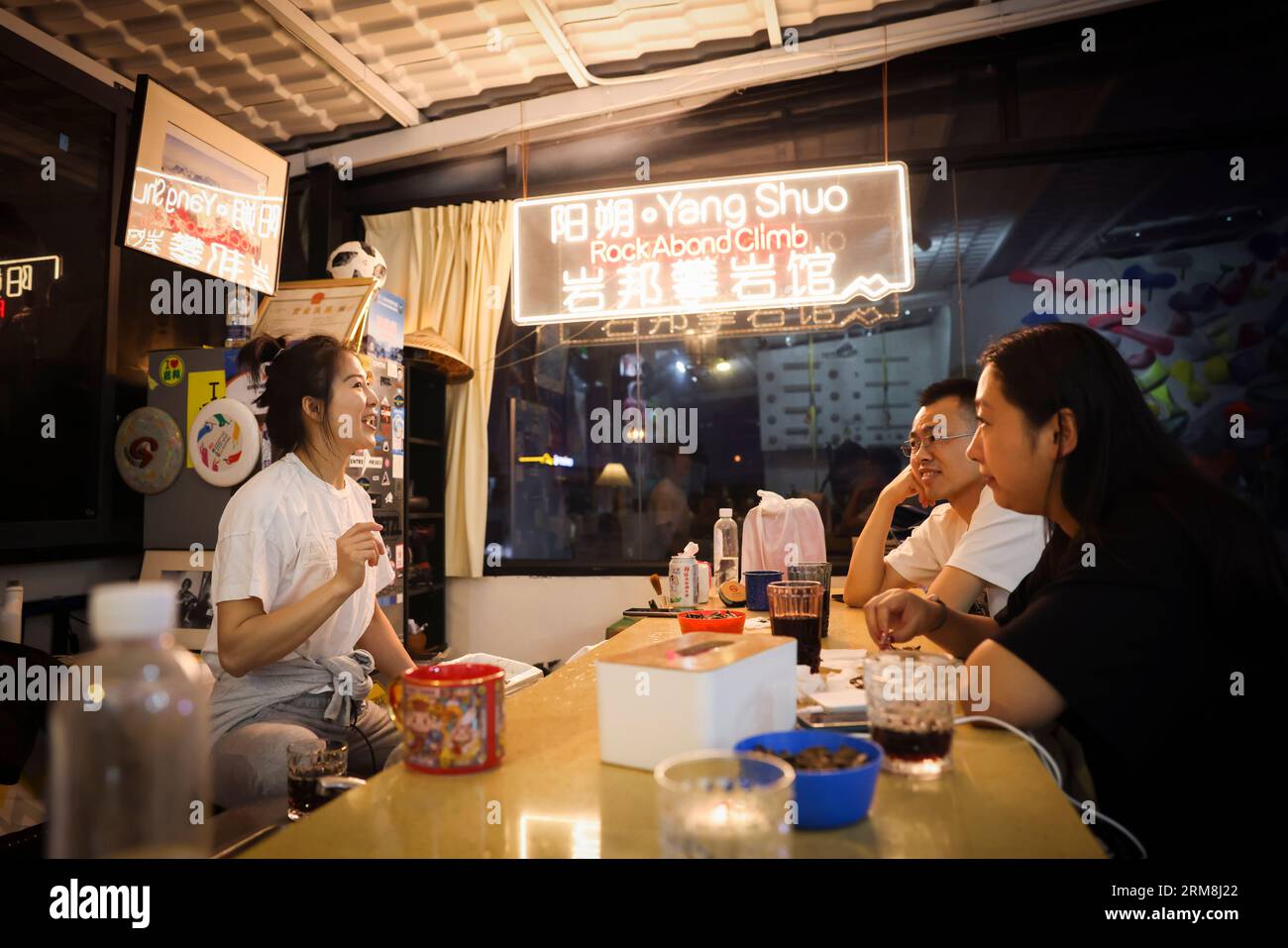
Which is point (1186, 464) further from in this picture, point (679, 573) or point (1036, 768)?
point (679, 573)

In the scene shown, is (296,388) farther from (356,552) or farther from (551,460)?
(551,460)

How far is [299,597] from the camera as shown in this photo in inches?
80.5

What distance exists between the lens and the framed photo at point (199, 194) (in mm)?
3229

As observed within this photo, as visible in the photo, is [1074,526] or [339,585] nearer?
[1074,526]

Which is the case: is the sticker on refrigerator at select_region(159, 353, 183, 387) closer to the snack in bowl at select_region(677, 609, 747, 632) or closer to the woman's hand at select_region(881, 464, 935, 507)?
the snack in bowl at select_region(677, 609, 747, 632)

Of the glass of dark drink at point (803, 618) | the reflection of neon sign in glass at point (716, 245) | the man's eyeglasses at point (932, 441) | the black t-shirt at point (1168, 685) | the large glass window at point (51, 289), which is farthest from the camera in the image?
the reflection of neon sign in glass at point (716, 245)

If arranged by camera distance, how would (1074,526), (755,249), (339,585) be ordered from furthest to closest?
1. (755,249)
2. (339,585)
3. (1074,526)

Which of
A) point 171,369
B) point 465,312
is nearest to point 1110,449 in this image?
point 171,369

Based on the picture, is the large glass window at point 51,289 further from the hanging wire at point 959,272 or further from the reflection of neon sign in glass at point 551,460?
the hanging wire at point 959,272

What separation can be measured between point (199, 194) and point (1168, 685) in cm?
389

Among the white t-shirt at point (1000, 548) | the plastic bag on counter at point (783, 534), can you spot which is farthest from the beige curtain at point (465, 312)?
the white t-shirt at point (1000, 548)

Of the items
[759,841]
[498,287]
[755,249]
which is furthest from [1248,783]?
[498,287]
